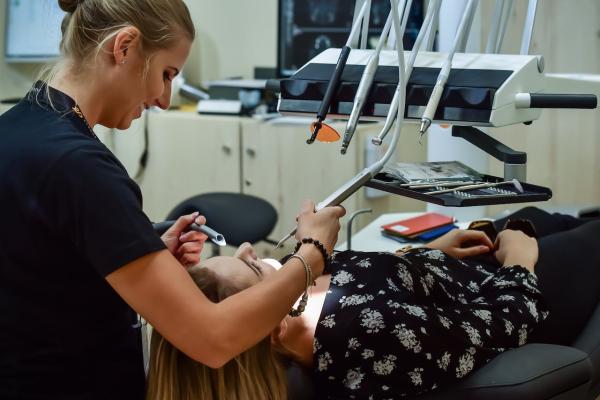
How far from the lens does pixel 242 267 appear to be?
1343mm

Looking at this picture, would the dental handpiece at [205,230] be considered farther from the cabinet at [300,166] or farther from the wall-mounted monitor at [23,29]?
the wall-mounted monitor at [23,29]

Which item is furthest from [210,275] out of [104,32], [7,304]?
[104,32]

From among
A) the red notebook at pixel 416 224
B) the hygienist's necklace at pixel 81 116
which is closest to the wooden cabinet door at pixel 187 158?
the red notebook at pixel 416 224

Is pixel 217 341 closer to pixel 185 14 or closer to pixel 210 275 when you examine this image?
pixel 210 275

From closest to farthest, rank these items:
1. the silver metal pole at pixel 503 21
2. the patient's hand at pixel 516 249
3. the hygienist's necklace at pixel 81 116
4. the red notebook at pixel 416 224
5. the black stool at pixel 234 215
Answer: the hygienist's necklace at pixel 81 116 → the silver metal pole at pixel 503 21 → the patient's hand at pixel 516 249 → the red notebook at pixel 416 224 → the black stool at pixel 234 215

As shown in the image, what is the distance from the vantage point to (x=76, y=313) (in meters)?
1.11

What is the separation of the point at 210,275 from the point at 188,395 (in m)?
0.21

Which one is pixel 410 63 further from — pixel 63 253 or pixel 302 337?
pixel 63 253

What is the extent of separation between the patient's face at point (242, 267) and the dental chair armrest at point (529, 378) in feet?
1.20

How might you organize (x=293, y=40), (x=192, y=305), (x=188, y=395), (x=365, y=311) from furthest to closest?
1. (x=293, y=40)
2. (x=365, y=311)
3. (x=188, y=395)
4. (x=192, y=305)

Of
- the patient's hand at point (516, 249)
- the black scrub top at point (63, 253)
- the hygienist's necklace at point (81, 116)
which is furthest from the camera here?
the patient's hand at point (516, 249)

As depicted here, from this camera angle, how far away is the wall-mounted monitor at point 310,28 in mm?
3203

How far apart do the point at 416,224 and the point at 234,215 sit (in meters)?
0.66

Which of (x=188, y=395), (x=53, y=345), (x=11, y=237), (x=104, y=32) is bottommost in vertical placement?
(x=188, y=395)
